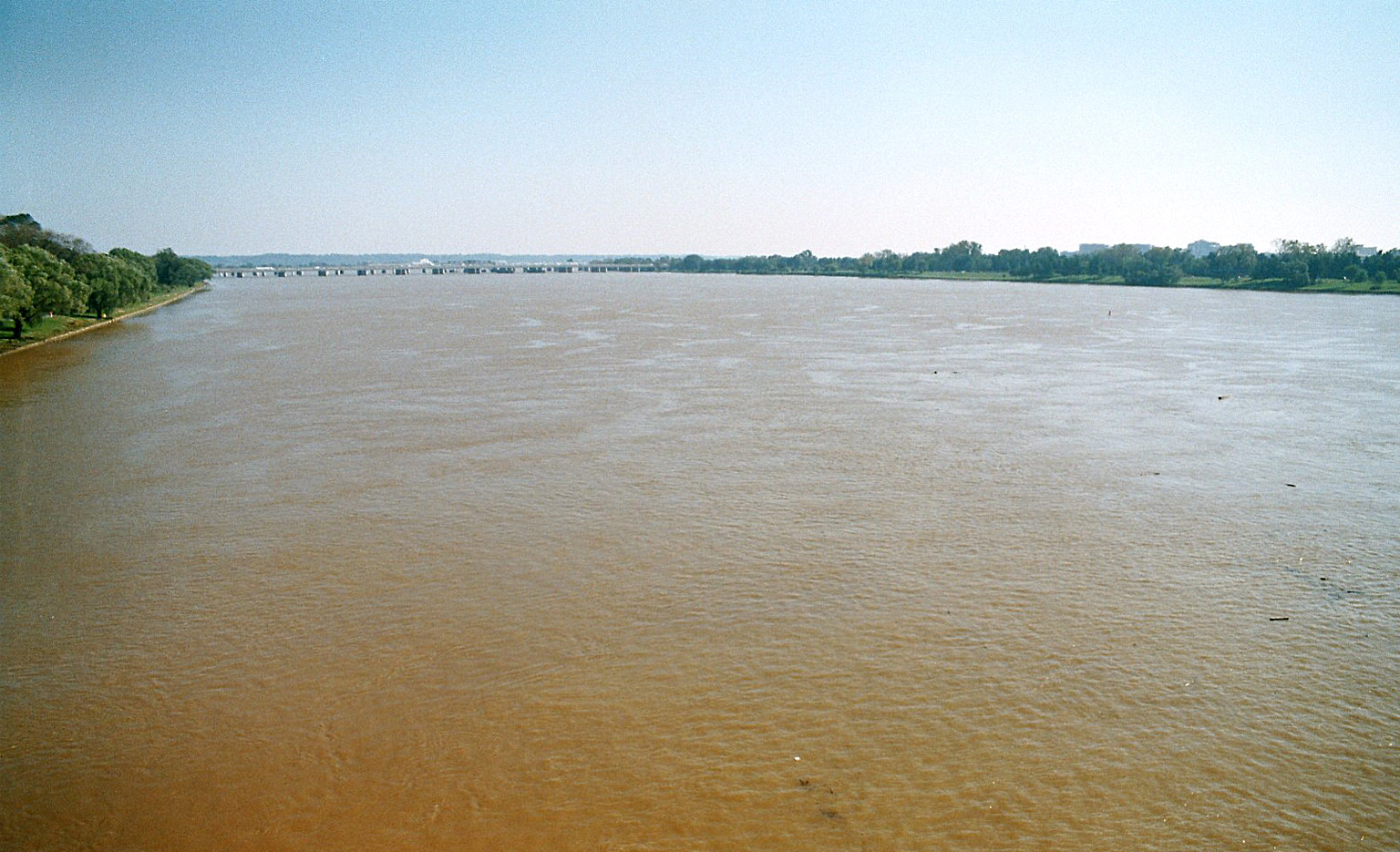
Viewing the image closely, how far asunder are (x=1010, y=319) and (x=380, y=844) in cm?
4555

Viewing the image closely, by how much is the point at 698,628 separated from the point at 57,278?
35366mm

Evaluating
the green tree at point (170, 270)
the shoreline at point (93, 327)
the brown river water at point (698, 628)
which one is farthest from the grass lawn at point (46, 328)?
the green tree at point (170, 270)

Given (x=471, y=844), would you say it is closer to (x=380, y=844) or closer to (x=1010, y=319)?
(x=380, y=844)

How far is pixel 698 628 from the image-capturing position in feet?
26.6

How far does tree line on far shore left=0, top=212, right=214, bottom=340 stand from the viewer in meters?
28.4

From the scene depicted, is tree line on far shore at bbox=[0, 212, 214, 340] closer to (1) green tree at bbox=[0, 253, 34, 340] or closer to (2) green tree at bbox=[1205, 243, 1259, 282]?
(1) green tree at bbox=[0, 253, 34, 340]

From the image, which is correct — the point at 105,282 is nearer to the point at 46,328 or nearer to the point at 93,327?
the point at 93,327

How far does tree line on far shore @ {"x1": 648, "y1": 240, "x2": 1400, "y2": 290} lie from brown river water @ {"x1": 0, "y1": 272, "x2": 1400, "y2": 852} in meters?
71.6

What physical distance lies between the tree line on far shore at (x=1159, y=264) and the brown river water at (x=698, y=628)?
71590 millimetres

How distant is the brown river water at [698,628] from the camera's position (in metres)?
5.62

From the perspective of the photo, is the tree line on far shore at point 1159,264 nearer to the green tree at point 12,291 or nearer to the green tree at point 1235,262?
the green tree at point 1235,262

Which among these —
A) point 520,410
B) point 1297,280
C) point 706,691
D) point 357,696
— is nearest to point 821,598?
point 706,691

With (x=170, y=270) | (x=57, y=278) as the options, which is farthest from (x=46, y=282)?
(x=170, y=270)

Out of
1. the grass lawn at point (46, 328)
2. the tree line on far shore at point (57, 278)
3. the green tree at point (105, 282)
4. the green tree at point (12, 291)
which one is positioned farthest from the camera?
the green tree at point (105, 282)
